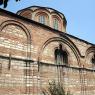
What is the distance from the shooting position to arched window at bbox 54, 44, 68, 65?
51.8ft

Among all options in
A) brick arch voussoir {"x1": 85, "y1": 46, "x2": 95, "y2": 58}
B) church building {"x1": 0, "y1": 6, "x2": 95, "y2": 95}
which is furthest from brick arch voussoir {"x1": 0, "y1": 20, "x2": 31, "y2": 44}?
brick arch voussoir {"x1": 85, "y1": 46, "x2": 95, "y2": 58}

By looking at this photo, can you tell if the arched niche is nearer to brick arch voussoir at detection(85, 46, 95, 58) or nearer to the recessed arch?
brick arch voussoir at detection(85, 46, 95, 58)

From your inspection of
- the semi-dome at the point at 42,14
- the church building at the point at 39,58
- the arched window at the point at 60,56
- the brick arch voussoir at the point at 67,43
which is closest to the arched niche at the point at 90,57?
the church building at the point at 39,58

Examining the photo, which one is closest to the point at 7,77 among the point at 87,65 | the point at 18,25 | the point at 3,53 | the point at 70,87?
the point at 3,53

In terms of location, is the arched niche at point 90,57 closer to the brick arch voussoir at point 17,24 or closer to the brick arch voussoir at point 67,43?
the brick arch voussoir at point 67,43

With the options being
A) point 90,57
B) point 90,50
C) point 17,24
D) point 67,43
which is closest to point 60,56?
point 67,43

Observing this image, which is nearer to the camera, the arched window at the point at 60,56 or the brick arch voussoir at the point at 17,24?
the brick arch voussoir at the point at 17,24

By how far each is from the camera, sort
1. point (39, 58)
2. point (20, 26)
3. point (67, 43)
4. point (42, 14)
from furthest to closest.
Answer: point (42, 14), point (67, 43), point (39, 58), point (20, 26)

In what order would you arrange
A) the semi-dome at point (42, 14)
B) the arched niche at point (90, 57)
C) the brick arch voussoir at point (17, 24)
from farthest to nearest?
the semi-dome at point (42, 14) → the arched niche at point (90, 57) → the brick arch voussoir at point (17, 24)

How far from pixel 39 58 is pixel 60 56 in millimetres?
2780

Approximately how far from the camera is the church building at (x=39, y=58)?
1202 cm

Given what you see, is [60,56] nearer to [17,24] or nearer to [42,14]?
[17,24]

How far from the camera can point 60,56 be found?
16.2 meters

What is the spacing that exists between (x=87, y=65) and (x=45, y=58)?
18.3 feet
